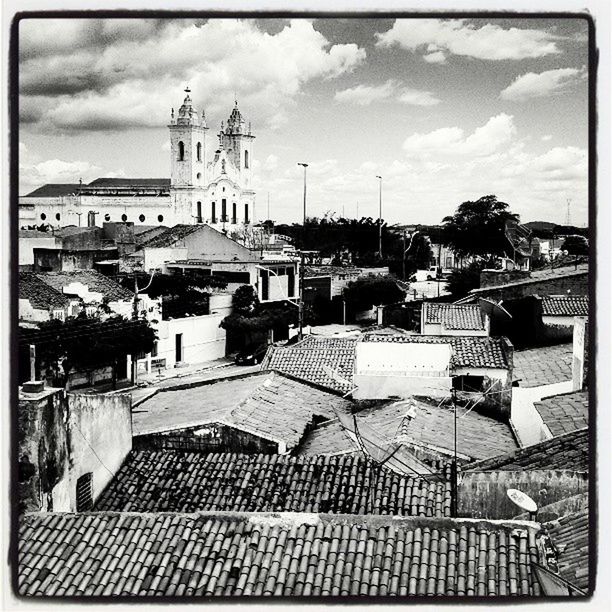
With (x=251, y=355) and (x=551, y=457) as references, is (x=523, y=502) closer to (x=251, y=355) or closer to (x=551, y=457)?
(x=551, y=457)

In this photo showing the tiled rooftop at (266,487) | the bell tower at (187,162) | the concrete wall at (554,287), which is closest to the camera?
the tiled rooftop at (266,487)

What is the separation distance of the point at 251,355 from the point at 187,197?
21703 millimetres

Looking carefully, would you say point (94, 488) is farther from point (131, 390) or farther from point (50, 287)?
point (50, 287)

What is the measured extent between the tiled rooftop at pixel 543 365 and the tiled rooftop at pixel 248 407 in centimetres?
167

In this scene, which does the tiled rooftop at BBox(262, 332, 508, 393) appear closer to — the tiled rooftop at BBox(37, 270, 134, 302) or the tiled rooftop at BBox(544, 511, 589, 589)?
the tiled rooftop at BBox(544, 511, 589, 589)

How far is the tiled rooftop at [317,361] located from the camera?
8594mm

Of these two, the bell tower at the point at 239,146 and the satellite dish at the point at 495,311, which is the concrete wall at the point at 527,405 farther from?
the bell tower at the point at 239,146

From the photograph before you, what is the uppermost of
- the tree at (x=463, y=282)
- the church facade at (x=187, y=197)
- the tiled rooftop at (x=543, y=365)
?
the church facade at (x=187, y=197)

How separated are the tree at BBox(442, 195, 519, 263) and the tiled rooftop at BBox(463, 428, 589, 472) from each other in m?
11.2

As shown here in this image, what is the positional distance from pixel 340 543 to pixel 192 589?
64 cm

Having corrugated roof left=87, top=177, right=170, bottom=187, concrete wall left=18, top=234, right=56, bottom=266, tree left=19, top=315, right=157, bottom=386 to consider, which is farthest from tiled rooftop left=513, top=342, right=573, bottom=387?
corrugated roof left=87, top=177, right=170, bottom=187

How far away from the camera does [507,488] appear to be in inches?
168

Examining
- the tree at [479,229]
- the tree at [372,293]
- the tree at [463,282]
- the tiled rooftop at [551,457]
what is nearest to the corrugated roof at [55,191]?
the tree at [372,293]

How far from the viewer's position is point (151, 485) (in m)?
5.02
